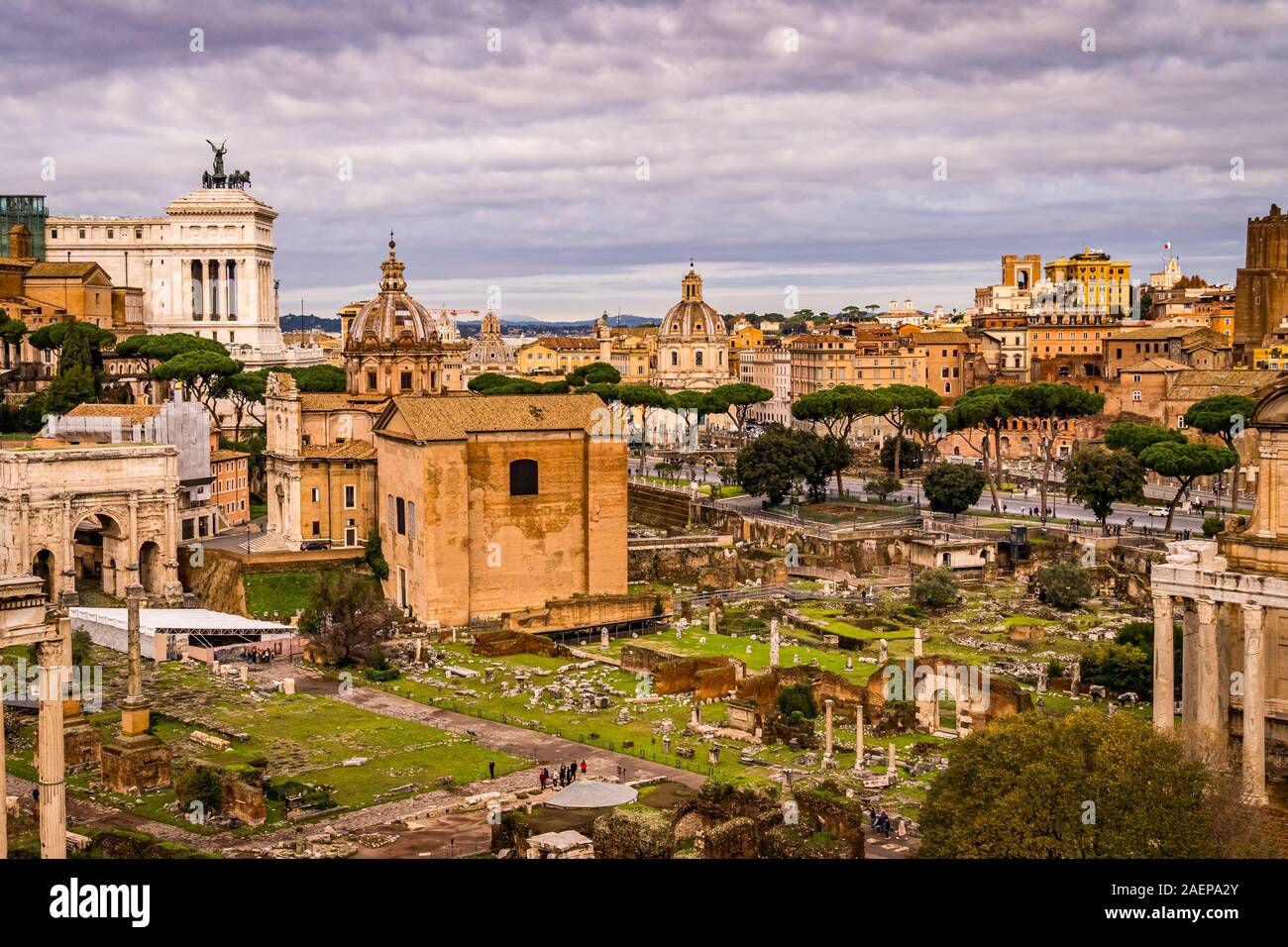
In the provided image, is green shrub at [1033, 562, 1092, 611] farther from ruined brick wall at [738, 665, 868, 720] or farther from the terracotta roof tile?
the terracotta roof tile

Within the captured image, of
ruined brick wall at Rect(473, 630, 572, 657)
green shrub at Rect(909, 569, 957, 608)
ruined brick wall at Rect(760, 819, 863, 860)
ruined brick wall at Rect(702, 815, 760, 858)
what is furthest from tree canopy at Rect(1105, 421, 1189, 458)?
ruined brick wall at Rect(702, 815, 760, 858)

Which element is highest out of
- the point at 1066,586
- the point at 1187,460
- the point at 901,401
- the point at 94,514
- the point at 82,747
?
the point at 901,401

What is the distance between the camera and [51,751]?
77.2 ft

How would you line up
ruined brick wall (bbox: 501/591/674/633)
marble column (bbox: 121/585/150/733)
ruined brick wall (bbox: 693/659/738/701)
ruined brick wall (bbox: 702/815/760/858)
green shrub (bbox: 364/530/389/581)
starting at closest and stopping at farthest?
ruined brick wall (bbox: 702/815/760/858) < marble column (bbox: 121/585/150/733) < ruined brick wall (bbox: 693/659/738/701) < ruined brick wall (bbox: 501/591/674/633) < green shrub (bbox: 364/530/389/581)

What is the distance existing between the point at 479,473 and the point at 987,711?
20881 mm

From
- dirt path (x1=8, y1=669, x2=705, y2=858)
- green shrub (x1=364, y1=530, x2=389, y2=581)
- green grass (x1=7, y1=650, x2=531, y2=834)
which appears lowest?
dirt path (x1=8, y1=669, x2=705, y2=858)

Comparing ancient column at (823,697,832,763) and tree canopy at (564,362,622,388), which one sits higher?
tree canopy at (564,362,622,388)

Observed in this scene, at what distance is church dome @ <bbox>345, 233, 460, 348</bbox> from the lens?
208 feet

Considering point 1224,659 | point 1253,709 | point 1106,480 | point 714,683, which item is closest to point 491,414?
point 714,683

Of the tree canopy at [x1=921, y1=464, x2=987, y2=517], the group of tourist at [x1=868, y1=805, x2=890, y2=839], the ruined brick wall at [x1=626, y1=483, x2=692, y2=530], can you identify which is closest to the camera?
the group of tourist at [x1=868, y1=805, x2=890, y2=839]

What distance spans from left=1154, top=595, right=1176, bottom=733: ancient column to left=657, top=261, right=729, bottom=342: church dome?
107 metres

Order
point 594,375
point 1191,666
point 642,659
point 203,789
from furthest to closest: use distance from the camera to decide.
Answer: point 594,375
point 642,659
point 203,789
point 1191,666

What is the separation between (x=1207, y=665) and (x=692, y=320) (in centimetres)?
10787

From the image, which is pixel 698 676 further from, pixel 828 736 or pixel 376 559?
pixel 376 559
